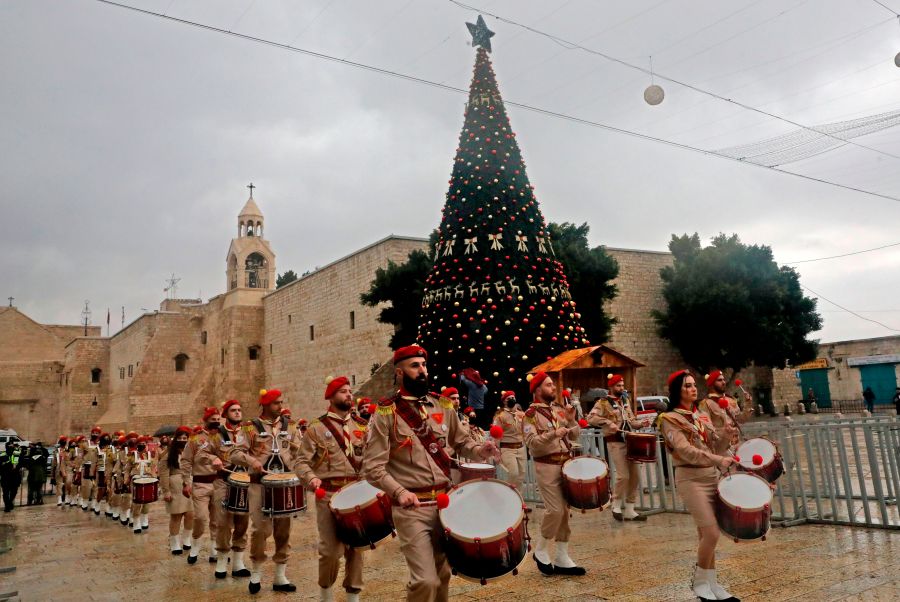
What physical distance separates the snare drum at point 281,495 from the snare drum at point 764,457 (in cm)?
442

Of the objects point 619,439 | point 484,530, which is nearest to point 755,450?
point 619,439

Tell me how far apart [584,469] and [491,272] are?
347 inches

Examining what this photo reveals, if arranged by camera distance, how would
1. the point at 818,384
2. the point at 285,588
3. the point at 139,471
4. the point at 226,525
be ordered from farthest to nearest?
the point at 818,384 → the point at 139,471 → the point at 226,525 → the point at 285,588

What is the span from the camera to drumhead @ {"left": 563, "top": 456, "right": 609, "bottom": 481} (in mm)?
6270

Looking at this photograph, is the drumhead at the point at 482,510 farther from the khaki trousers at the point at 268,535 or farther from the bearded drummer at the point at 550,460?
the khaki trousers at the point at 268,535

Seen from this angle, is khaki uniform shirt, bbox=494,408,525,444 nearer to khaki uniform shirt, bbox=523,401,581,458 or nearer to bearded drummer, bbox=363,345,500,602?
khaki uniform shirt, bbox=523,401,581,458

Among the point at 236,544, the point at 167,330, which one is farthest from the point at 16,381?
the point at 236,544

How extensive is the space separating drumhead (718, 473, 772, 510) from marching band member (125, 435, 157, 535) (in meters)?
9.84

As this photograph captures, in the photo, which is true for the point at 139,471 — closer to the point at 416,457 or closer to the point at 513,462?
the point at 513,462

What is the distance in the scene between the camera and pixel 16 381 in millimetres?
49969

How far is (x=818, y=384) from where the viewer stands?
133 ft

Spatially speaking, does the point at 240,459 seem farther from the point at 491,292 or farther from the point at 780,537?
the point at 491,292

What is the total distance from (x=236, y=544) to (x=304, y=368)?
85.1ft

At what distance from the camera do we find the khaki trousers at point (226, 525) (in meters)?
7.13
